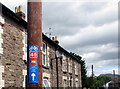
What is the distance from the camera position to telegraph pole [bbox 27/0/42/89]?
10.7 feet

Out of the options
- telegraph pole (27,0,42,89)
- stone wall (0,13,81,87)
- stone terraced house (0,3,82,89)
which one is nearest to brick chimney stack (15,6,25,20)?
stone terraced house (0,3,82,89)

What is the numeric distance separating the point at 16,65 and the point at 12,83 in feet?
2.92

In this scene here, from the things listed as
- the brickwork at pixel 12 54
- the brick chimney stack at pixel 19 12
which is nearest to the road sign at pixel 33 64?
the brickwork at pixel 12 54

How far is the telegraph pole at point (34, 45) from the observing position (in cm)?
325

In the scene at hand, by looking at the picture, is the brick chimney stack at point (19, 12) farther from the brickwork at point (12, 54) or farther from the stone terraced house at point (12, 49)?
the brickwork at point (12, 54)

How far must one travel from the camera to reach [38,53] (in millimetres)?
3441

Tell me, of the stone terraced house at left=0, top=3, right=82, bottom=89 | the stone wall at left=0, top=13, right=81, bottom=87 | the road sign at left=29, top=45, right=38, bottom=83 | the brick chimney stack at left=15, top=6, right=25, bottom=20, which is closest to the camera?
the road sign at left=29, top=45, right=38, bottom=83

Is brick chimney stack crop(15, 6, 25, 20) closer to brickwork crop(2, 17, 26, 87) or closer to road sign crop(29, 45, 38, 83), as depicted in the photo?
brickwork crop(2, 17, 26, 87)

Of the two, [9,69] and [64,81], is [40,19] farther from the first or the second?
[64,81]

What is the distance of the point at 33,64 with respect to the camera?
10.8 feet

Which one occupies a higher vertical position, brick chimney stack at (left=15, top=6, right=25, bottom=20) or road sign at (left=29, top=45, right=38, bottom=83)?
brick chimney stack at (left=15, top=6, right=25, bottom=20)

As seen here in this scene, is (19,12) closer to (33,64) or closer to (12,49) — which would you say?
(12,49)

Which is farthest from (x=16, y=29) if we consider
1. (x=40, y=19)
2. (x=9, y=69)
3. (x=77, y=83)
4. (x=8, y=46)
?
(x=77, y=83)

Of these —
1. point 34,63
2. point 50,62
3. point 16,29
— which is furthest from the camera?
point 50,62
